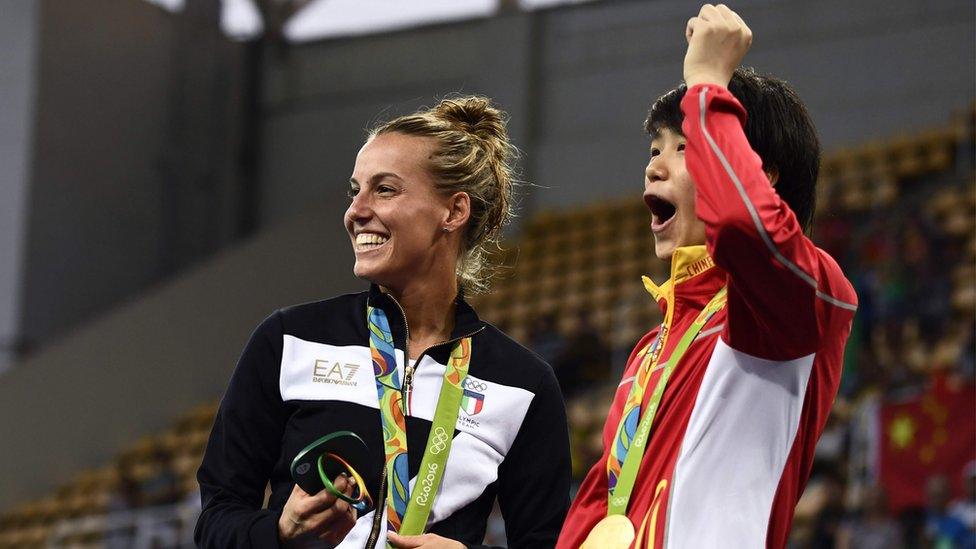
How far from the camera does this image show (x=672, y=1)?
10969mm

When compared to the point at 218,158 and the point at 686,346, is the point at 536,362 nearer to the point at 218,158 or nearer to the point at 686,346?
the point at 686,346

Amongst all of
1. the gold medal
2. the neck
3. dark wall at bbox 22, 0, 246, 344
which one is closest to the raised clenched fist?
the gold medal

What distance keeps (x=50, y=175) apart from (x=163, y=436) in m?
2.22

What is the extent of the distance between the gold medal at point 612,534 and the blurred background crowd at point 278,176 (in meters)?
6.16

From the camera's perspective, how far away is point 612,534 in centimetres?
167

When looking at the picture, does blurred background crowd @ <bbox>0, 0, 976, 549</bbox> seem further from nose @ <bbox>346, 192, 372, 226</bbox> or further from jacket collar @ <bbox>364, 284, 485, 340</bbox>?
nose @ <bbox>346, 192, 372, 226</bbox>

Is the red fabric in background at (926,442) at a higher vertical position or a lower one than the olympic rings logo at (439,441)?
lower

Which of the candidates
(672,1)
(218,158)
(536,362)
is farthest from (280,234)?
(536,362)

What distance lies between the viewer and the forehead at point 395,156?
2.08m

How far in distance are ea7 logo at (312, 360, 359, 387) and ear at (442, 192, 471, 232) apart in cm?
28

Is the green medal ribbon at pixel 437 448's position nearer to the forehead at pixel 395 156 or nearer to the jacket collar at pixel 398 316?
the jacket collar at pixel 398 316

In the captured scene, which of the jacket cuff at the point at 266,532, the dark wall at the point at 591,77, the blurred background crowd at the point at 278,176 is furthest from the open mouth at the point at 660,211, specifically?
the dark wall at the point at 591,77

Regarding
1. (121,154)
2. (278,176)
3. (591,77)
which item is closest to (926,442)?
(591,77)

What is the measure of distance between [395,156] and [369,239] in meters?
0.13
